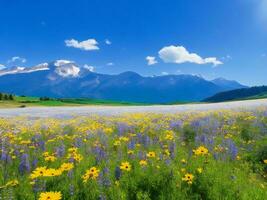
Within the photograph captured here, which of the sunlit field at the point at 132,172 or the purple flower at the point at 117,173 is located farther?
the purple flower at the point at 117,173

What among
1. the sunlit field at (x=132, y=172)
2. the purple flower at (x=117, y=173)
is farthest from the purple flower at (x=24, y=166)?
the purple flower at (x=117, y=173)

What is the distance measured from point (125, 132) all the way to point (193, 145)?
246 cm

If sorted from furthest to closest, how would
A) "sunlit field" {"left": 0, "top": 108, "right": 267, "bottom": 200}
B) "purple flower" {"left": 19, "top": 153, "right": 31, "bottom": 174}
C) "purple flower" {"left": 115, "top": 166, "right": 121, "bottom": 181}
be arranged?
"purple flower" {"left": 19, "top": 153, "right": 31, "bottom": 174} < "purple flower" {"left": 115, "top": 166, "right": 121, "bottom": 181} < "sunlit field" {"left": 0, "top": 108, "right": 267, "bottom": 200}

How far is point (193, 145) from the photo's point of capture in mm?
9547

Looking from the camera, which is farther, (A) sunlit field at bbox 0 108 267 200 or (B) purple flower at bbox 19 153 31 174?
(B) purple flower at bbox 19 153 31 174

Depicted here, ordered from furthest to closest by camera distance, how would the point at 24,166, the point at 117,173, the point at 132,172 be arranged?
the point at 24,166 < the point at 132,172 < the point at 117,173

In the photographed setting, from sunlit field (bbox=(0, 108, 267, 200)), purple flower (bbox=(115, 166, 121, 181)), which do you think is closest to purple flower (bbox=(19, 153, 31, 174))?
sunlit field (bbox=(0, 108, 267, 200))

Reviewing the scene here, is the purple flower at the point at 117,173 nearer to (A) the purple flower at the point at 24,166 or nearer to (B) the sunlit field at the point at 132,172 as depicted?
(B) the sunlit field at the point at 132,172

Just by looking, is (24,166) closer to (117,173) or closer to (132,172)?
(117,173)

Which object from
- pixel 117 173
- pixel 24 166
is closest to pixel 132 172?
pixel 117 173

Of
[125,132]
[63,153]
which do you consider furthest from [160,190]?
[125,132]

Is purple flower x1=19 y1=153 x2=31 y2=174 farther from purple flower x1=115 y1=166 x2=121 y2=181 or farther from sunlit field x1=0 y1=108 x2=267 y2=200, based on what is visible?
purple flower x1=115 y1=166 x2=121 y2=181

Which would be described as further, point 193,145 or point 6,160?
point 193,145

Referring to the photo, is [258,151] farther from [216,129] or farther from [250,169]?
[216,129]
